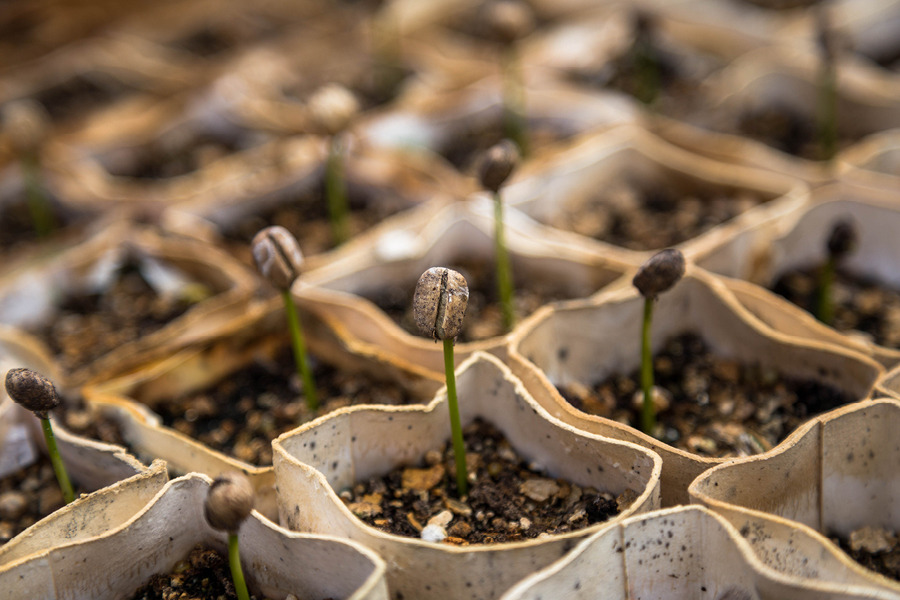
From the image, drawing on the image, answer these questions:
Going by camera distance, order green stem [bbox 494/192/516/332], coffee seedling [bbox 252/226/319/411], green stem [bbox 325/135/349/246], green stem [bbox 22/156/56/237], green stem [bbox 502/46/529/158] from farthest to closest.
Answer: green stem [bbox 502/46/529/158] → green stem [bbox 22/156/56/237] → green stem [bbox 325/135/349/246] → green stem [bbox 494/192/516/332] → coffee seedling [bbox 252/226/319/411]

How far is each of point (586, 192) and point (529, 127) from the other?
0.48 metres

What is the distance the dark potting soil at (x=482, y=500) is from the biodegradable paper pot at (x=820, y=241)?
73cm

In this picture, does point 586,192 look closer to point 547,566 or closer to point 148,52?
point 547,566

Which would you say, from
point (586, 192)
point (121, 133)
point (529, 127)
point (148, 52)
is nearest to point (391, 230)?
point (586, 192)

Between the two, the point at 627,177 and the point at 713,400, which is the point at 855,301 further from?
the point at 627,177

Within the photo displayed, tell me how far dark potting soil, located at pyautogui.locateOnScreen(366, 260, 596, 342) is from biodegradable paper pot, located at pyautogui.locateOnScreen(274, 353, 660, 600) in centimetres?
34

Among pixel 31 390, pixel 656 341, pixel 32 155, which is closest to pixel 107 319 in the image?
pixel 32 155

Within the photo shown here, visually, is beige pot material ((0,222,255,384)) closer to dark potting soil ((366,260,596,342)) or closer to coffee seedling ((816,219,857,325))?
dark potting soil ((366,260,596,342))

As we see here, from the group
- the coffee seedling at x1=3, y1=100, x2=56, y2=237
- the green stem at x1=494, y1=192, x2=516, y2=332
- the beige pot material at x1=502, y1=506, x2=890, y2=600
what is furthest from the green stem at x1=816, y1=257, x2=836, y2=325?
the coffee seedling at x1=3, y1=100, x2=56, y2=237

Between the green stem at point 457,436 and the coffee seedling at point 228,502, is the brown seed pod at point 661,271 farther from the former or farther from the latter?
the coffee seedling at point 228,502

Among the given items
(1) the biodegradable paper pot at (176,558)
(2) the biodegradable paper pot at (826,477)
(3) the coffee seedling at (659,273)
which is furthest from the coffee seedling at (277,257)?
(2) the biodegradable paper pot at (826,477)

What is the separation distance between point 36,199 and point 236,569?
1.68 m

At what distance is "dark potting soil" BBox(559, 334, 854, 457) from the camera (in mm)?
1697

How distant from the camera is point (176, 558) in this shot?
151cm
